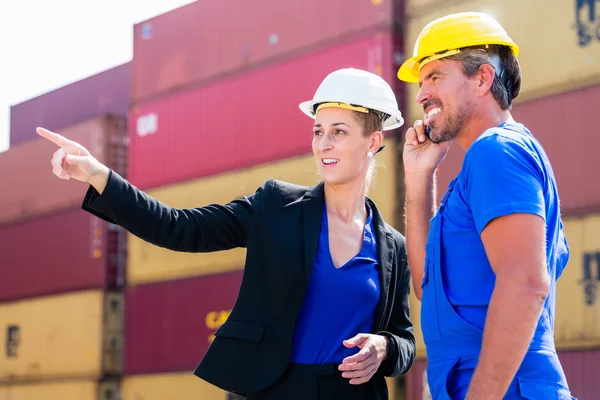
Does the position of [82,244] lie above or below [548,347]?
above

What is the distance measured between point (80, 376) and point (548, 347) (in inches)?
483

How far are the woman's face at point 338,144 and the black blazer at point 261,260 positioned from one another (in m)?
0.11

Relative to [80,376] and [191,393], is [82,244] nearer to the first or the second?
[80,376]

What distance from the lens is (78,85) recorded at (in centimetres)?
1588

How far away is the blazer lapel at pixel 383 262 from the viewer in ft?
9.39

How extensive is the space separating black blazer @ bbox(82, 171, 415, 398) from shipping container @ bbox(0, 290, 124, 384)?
34.2 feet

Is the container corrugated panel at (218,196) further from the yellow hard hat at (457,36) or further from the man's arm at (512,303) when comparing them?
the man's arm at (512,303)

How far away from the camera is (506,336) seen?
6.09 feet

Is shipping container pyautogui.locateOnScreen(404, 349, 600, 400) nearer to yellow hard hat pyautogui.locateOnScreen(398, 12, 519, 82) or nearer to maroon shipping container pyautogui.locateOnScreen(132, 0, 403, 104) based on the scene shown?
maroon shipping container pyautogui.locateOnScreen(132, 0, 403, 104)

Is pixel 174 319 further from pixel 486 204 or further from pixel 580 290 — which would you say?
pixel 486 204

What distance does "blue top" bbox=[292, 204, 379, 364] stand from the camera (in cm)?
274

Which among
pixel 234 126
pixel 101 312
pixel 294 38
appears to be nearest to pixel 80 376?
pixel 101 312

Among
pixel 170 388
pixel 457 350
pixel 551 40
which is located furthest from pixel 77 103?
pixel 457 350

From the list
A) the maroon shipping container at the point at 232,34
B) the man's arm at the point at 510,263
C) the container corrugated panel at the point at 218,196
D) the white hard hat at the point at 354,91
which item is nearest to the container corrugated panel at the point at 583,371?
the container corrugated panel at the point at 218,196
